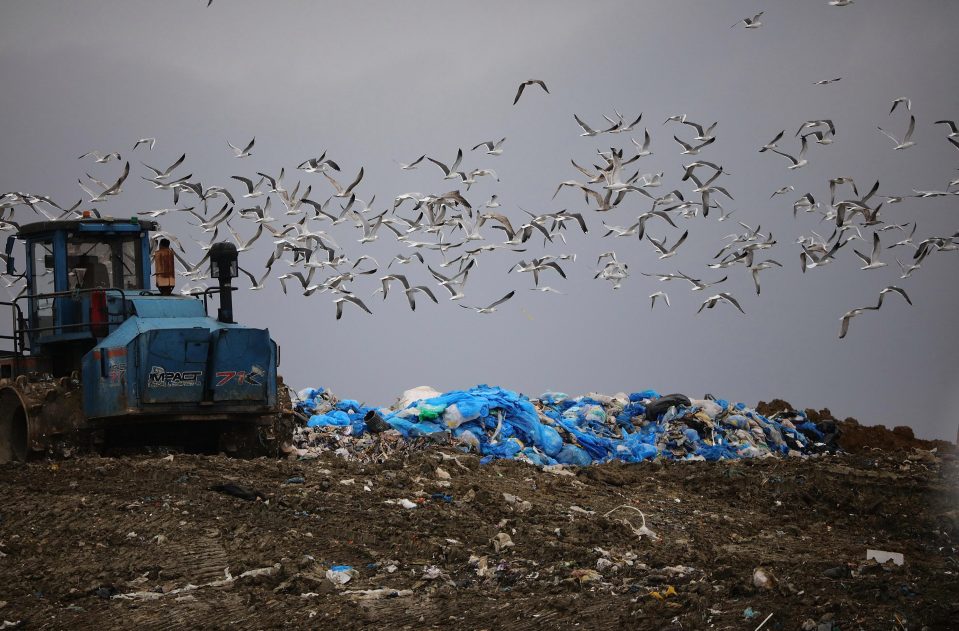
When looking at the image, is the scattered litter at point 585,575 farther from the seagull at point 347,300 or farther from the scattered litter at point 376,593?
the seagull at point 347,300

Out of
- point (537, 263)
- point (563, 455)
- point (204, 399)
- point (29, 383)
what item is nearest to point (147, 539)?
point (204, 399)

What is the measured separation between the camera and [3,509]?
7.35 meters

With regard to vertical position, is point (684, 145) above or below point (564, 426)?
above

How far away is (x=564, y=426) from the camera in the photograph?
1277 centimetres

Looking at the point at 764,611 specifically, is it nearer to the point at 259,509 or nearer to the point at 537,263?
the point at 259,509

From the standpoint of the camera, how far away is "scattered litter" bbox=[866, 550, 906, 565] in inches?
264

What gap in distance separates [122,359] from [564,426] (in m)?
5.53

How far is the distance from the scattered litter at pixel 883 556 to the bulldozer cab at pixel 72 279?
21.9ft

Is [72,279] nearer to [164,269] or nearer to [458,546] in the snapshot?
[164,269]

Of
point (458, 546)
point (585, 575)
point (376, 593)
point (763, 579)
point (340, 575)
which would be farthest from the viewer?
point (458, 546)

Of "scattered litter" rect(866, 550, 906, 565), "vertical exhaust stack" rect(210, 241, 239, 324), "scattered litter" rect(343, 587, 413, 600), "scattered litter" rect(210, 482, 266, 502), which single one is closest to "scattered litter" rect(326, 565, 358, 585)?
"scattered litter" rect(343, 587, 413, 600)

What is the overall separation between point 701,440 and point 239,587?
26.9ft

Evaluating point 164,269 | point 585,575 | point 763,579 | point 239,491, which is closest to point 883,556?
point 763,579

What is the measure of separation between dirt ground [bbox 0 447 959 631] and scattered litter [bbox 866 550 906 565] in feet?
0.30
